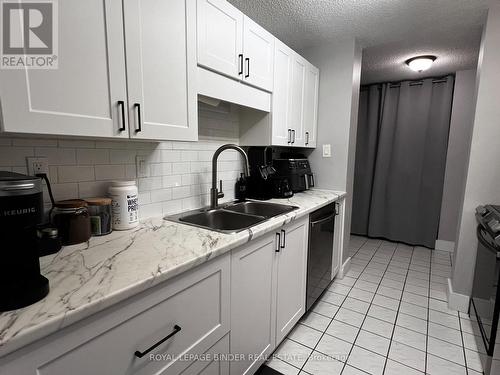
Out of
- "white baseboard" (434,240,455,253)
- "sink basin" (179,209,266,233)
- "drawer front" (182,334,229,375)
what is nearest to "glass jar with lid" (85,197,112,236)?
"sink basin" (179,209,266,233)

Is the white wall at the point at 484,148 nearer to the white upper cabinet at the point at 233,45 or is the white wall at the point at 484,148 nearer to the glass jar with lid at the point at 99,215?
the white upper cabinet at the point at 233,45

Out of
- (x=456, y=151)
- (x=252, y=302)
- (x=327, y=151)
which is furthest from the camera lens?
(x=456, y=151)

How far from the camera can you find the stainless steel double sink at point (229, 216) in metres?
1.59

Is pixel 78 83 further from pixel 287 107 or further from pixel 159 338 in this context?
pixel 287 107

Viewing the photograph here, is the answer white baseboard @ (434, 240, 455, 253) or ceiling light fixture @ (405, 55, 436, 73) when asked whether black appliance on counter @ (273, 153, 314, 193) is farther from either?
white baseboard @ (434, 240, 455, 253)

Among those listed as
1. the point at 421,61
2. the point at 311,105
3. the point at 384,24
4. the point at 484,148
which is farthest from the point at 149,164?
the point at 421,61

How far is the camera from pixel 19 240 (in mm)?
610

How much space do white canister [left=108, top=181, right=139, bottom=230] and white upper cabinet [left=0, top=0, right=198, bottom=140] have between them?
0.30 metres

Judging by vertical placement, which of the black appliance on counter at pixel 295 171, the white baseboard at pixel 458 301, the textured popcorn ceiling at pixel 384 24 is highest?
the textured popcorn ceiling at pixel 384 24

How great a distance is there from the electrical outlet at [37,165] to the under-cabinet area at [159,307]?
35 cm

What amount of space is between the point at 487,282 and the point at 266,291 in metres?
1.58

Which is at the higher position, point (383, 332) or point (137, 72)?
point (137, 72)

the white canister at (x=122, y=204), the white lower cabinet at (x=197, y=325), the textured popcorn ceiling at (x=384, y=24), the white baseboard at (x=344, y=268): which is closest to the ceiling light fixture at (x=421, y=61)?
the textured popcorn ceiling at (x=384, y=24)

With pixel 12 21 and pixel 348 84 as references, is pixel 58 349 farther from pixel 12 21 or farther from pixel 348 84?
pixel 348 84
